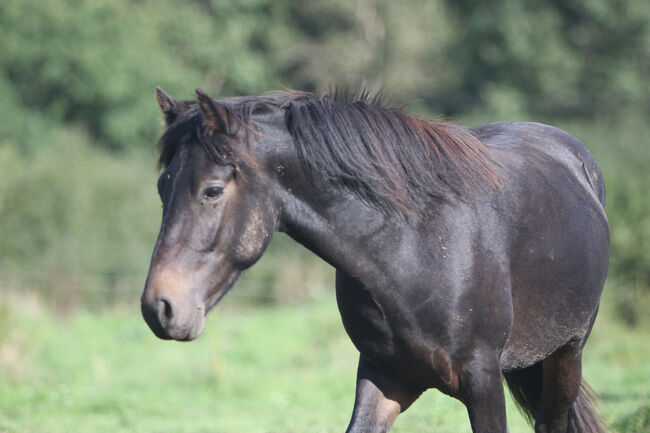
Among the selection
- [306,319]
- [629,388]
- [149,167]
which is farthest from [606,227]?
[149,167]

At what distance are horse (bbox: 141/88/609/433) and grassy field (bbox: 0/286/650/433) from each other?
71.4 inches

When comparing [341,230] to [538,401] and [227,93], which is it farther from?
[227,93]

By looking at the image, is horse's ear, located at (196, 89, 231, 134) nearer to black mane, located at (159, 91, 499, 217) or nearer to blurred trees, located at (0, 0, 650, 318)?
black mane, located at (159, 91, 499, 217)

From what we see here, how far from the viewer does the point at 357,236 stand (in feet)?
13.9

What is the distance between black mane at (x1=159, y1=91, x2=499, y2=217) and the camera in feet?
13.6

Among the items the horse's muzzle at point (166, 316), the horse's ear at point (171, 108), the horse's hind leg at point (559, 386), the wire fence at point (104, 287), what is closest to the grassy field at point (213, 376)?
the horse's hind leg at point (559, 386)

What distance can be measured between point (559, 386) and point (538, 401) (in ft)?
1.16

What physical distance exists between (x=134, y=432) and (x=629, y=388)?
5800mm

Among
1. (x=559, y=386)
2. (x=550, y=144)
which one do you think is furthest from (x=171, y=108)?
(x=559, y=386)

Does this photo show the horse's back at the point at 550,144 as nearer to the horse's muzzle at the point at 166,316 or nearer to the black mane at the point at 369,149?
the black mane at the point at 369,149

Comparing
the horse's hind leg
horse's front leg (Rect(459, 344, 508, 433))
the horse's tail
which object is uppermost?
horse's front leg (Rect(459, 344, 508, 433))

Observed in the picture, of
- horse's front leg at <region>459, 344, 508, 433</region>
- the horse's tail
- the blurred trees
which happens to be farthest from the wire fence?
horse's front leg at <region>459, 344, 508, 433</region>

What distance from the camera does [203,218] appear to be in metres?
3.83

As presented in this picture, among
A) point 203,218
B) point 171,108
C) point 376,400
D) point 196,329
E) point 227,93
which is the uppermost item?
point 171,108
